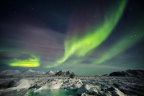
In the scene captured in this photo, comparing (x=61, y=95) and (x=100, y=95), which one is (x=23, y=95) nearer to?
(x=61, y=95)

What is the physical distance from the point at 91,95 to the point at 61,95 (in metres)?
11.5

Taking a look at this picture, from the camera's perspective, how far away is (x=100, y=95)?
63.6 feet

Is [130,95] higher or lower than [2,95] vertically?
lower

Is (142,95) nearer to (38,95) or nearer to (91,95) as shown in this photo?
(91,95)

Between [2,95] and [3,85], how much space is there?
13.6 metres

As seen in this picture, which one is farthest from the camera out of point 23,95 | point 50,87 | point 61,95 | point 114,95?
point 50,87

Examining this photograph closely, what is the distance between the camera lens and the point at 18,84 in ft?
118

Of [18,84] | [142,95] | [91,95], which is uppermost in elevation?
[18,84]

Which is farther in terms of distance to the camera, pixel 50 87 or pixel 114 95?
pixel 50 87

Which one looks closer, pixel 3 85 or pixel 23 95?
pixel 23 95

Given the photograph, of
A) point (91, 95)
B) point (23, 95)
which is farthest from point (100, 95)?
point (23, 95)

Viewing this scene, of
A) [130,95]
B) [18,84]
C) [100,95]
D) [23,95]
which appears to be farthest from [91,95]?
[18,84]

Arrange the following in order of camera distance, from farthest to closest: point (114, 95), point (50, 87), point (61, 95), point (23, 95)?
1. point (50, 87)
2. point (61, 95)
3. point (23, 95)
4. point (114, 95)

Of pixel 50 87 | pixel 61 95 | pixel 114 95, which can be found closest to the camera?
pixel 114 95
